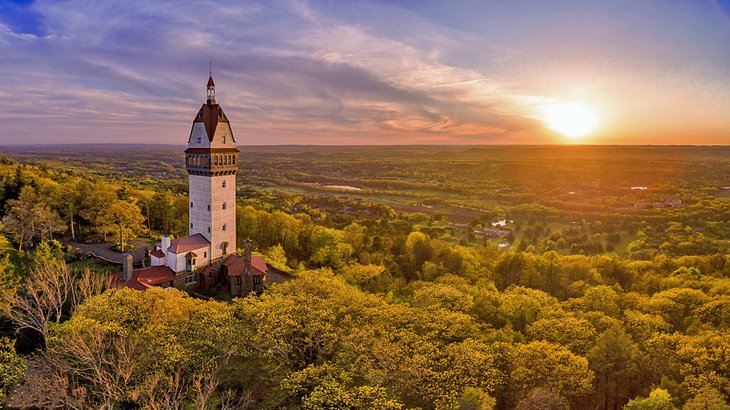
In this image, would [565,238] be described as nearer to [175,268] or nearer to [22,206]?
[175,268]

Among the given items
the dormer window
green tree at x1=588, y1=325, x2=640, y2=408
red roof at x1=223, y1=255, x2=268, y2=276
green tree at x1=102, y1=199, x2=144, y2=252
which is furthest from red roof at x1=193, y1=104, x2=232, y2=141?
green tree at x1=588, y1=325, x2=640, y2=408

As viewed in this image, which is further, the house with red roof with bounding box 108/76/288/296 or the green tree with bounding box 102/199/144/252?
the green tree with bounding box 102/199/144/252

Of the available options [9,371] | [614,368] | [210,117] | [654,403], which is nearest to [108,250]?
[210,117]

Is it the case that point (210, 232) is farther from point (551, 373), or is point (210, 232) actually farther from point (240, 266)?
point (551, 373)

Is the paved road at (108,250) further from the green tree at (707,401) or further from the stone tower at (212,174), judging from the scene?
the green tree at (707,401)

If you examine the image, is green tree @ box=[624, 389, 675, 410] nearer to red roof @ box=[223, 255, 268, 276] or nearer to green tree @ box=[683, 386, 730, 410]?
green tree @ box=[683, 386, 730, 410]

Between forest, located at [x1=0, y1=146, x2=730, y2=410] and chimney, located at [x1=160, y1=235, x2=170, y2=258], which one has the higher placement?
chimney, located at [x1=160, y1=235, x2=170, y2=258]

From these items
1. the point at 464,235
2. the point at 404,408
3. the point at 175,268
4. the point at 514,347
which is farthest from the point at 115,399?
the point at 464,235
